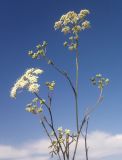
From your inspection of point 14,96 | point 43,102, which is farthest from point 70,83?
point 14,96

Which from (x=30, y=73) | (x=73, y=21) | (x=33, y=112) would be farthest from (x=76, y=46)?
(x=33, y=112)

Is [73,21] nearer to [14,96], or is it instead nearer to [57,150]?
[14,96]

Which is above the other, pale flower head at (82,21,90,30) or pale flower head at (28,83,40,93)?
pale flower head at (82,21,90,30)

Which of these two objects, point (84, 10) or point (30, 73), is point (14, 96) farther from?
point (84, 10)

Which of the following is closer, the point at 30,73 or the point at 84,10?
the point at 30,73

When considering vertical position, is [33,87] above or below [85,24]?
below

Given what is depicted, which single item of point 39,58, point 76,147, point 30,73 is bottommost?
point 76,147

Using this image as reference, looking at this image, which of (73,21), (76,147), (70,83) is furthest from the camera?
(73,21)

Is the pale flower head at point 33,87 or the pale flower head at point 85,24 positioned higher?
the pale flower head at point 85,24

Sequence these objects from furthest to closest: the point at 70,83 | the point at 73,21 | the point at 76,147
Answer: the point at 73,21
the point at 70,83
the point at 76,147

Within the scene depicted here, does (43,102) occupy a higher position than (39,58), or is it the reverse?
(39,58)
